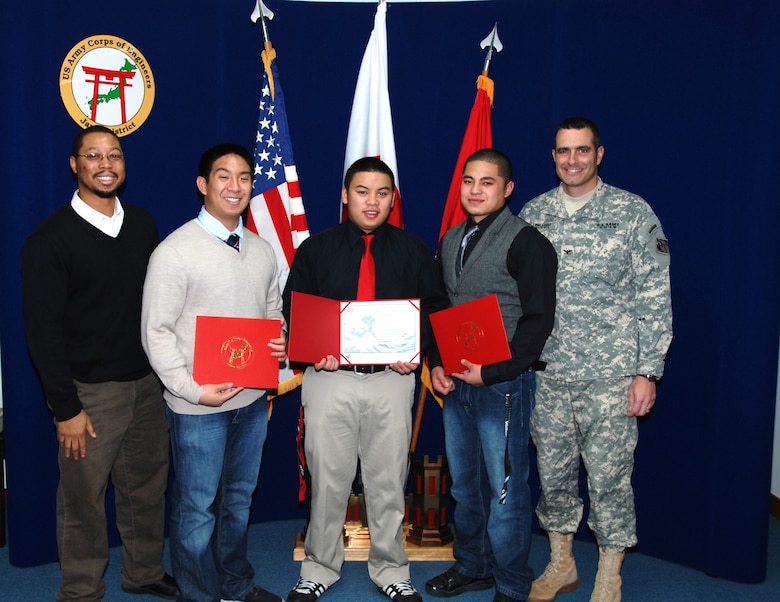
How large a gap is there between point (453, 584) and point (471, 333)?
128cm

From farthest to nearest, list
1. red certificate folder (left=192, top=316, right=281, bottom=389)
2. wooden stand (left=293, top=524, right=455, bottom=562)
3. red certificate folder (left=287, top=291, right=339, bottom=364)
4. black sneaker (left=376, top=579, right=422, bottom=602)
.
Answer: wooden stand (left=293, top=524, right=455, bottom=562) < black sneaker (left=376, top=579, right=422, bottom=602) < red certificate folder (left=287, top=291, right=339, bottom=364) < red certificate folder (left=192, top=316, right=281, bottom=389)

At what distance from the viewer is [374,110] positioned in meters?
3.65

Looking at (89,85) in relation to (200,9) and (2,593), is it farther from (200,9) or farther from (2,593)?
(2,593)

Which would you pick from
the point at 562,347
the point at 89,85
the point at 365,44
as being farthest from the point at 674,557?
the point at 89,85

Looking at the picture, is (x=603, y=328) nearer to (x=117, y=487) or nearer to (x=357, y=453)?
(x=357, y=453)

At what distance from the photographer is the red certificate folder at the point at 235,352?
256 cm

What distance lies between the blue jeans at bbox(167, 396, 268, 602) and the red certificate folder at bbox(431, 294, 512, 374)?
844 millimetres

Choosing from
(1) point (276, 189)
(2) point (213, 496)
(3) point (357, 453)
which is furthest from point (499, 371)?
(1) point (276, 189)

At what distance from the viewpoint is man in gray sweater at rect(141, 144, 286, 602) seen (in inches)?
101

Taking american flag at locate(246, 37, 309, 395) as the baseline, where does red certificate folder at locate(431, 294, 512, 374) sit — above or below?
below

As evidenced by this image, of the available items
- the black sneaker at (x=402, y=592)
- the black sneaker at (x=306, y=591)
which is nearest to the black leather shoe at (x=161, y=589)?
the black sneaker at (x=306, y=591)

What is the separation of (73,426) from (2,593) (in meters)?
1.13

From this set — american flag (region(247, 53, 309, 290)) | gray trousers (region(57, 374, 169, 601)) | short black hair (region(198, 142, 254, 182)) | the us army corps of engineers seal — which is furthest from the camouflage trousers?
the us army corps of engineers seal

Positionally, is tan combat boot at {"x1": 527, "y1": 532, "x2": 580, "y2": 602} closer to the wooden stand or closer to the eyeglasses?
the wooden stand
